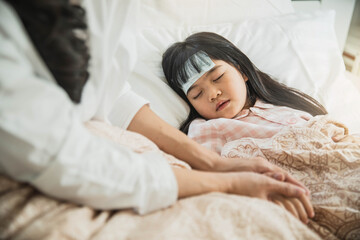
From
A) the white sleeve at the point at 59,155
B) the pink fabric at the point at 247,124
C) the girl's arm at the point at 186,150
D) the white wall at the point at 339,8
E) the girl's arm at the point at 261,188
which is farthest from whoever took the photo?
the white wall at the point at 339,8

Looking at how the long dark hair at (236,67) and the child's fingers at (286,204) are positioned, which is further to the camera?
the long dark hair at (236,67)

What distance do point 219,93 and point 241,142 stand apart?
10.0 inches

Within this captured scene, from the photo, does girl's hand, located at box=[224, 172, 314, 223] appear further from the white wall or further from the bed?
the white wall

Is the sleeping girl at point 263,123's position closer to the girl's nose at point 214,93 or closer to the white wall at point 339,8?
the girl's nose at point 214,93

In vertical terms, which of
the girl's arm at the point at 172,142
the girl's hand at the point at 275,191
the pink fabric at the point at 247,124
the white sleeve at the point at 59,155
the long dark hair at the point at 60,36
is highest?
the long dark hair at the point at 60,36

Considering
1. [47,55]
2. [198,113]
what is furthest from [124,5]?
[198,113]

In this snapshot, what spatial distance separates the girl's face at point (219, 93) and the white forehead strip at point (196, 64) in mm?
14

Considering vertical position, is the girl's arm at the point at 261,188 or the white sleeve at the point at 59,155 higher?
the white sleeve at the point at 59,155

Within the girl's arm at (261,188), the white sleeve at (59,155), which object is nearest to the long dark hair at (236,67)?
the girl's arm at (261,188)

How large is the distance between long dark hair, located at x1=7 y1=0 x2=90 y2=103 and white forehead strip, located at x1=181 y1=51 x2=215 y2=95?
25.2 inches

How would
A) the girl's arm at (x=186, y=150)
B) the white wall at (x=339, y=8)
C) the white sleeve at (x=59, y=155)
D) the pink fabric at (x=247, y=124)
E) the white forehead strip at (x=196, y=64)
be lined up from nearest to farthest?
the white sleeve at (x=59, y=155)
the girl's arm at (x=186, y=150)
the pink fabric at (x=247, y=124)
the white forehead strip at (x=196, y=64)
the white wall at (x=339, y=8)

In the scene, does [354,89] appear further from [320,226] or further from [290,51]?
[320,226]

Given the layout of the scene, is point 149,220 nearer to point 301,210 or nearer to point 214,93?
point 301,210

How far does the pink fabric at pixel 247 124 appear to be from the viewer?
3.30 feet
